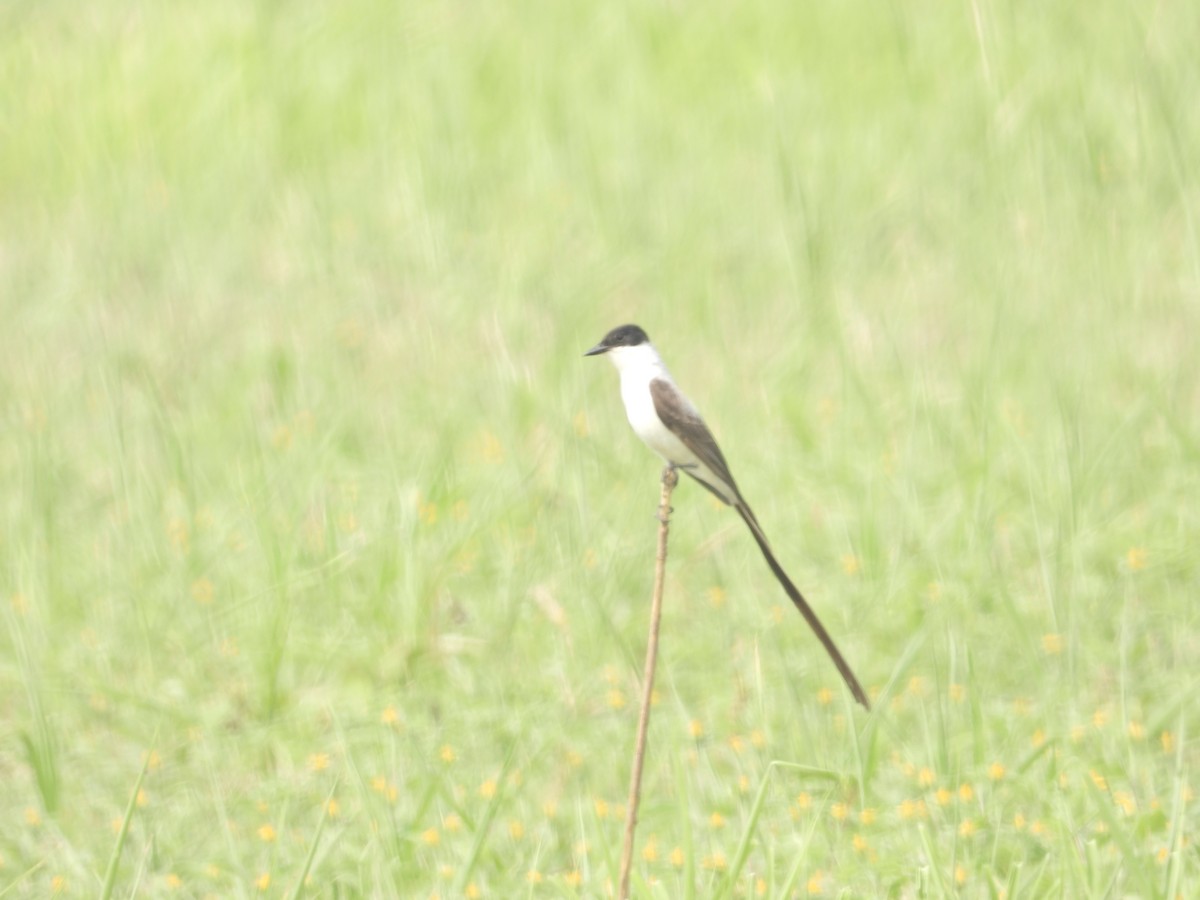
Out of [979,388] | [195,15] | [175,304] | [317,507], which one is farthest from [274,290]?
[979,388]

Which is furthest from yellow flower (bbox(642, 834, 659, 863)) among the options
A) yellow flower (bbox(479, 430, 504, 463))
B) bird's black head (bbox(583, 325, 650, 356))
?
yellow flower (bbox(479, 430, 504, 463))

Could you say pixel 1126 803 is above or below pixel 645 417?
below

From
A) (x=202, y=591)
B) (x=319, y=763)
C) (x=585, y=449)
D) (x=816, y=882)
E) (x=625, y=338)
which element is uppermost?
(x=625, y=338)

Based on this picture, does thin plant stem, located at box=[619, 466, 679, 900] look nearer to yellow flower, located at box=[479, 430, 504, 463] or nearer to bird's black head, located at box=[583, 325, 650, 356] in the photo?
bird's black head, located at box=[583, 325, 650, 356]

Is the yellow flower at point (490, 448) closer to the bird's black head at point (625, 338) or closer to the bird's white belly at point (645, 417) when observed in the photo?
the bird's black head at point (625, 338)

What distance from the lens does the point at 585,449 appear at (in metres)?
6.02

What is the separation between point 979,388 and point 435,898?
2819mm

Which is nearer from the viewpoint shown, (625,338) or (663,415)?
(663,415)

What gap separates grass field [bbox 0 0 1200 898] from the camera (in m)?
4.14

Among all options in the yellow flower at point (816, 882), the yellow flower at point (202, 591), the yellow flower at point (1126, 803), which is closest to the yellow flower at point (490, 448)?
the yellow flower at point (202, 591)

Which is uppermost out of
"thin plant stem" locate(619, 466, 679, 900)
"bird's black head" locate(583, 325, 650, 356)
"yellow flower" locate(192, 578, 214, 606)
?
"bird's black head" locate(583, 325, 650, 356)

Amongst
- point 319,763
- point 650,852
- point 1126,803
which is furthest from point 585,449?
point 1126,803

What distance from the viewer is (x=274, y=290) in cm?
808

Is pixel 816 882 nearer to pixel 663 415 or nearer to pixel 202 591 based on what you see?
pixel 663 415
